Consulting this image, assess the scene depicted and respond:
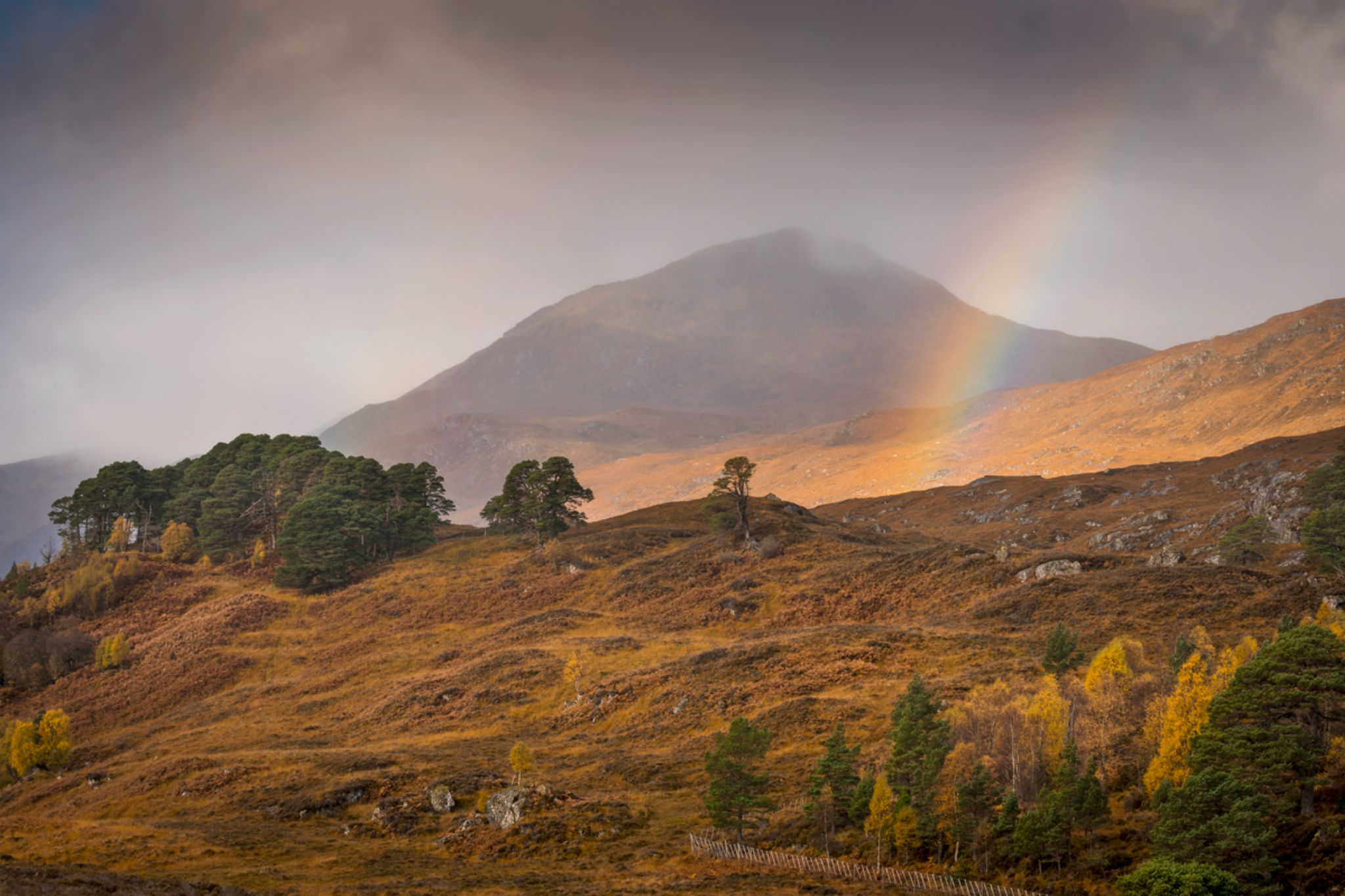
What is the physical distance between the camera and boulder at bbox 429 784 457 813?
48219mm

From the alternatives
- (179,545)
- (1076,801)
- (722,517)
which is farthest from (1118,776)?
(179,545)

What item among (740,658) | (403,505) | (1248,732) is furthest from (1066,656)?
(403,505)

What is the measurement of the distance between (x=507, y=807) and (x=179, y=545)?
348ft

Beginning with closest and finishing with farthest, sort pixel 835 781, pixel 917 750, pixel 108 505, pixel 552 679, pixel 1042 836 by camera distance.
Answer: pixel 1042 836
pixel 917 750
pixel 835 781
pixel 552 679
pixel 108 505

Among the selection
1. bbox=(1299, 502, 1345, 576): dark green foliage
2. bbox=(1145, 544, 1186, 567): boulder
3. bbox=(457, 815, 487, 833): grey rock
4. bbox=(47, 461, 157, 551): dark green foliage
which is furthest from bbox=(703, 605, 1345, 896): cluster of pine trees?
bbox=(47, 461, 157, 551): dark green foliage

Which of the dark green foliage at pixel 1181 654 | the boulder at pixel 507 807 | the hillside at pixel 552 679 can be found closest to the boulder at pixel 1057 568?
the hillside at pixel 552 679

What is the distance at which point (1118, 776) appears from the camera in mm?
33906

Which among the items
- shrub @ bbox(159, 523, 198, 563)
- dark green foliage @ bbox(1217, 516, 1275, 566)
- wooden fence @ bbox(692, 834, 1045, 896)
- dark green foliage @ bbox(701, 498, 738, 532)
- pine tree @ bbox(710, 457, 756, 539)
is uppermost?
shrub @ bbox(159, 523, 198, 563)

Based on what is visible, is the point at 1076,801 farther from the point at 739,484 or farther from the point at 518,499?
the point at 518,499

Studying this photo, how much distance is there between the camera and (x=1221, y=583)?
5853 cm

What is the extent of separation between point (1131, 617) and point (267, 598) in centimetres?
10270

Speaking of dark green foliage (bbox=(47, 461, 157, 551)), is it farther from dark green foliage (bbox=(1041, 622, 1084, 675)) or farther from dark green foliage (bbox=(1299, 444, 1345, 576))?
dark green foliage (bbox=(1299, 444, 1345, 576))

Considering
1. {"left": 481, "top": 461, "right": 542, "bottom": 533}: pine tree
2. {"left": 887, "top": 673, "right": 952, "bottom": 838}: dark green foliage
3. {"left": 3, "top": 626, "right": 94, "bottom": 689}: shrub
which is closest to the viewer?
{"left": 887, "top": 673, "right": 952, "bottom": 838}: dark green foliage

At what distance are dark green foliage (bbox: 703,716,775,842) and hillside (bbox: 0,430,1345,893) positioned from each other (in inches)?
92.0
